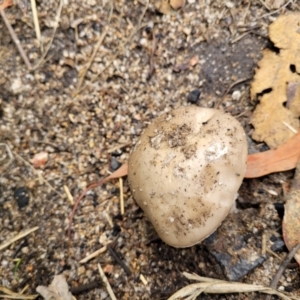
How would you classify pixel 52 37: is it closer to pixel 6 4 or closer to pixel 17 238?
pixel 6 4

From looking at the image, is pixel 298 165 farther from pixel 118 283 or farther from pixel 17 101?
pixel 17 101

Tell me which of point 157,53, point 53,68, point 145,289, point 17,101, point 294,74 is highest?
point 294,74

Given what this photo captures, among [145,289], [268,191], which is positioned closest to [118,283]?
[145,289]

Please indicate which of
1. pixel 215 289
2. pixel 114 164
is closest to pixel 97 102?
pixel 114 164

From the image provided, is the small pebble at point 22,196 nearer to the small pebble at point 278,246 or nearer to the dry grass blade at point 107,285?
the dry grass blade at point 107,285

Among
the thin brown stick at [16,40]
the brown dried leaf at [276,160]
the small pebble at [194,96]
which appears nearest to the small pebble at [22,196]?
the thin brown stick at [16,40]
